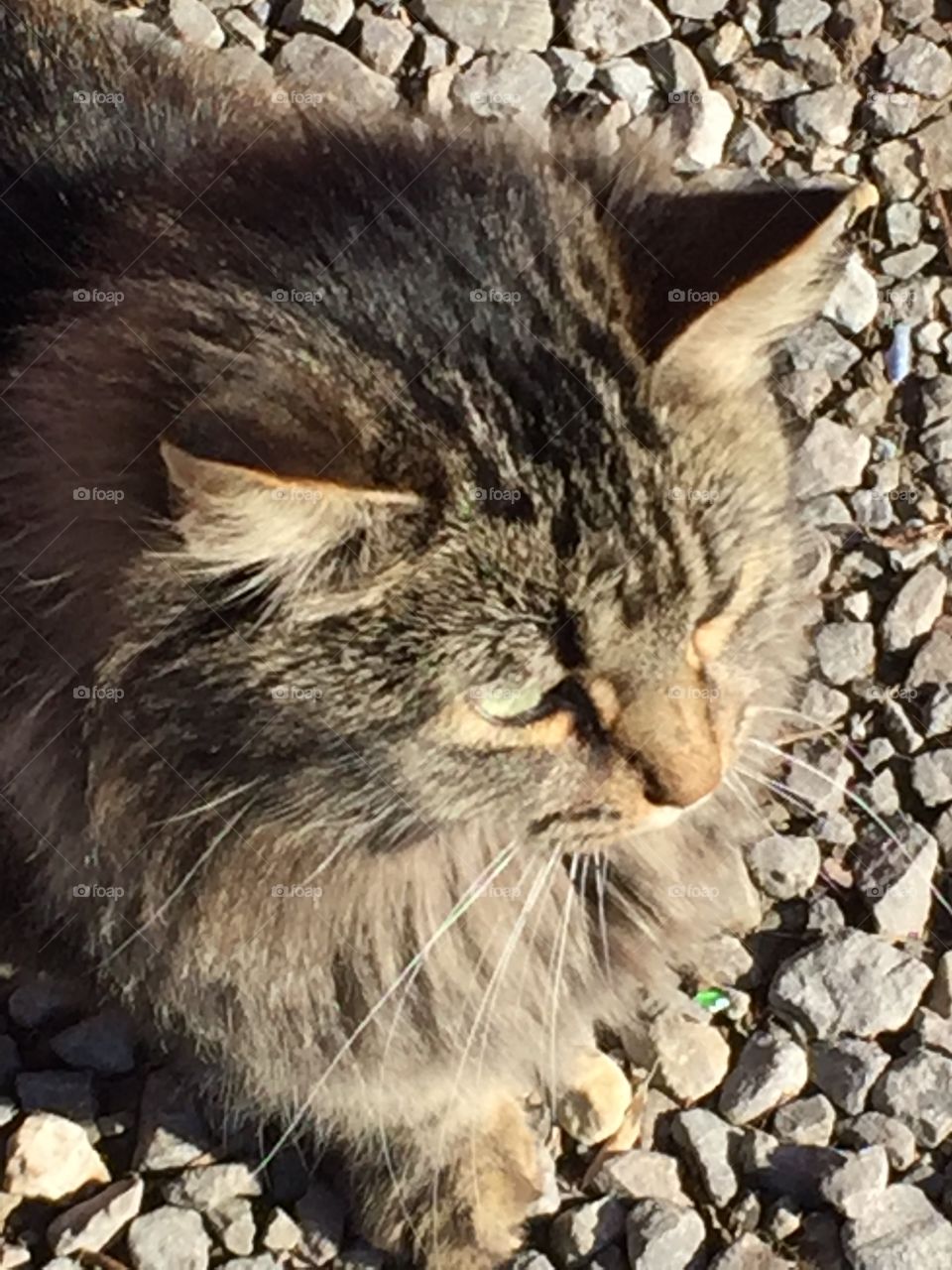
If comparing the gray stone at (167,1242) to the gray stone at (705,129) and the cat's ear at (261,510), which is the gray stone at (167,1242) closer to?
the cat's ear at (261,510)

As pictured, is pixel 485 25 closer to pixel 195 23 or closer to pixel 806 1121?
pixel 195 23

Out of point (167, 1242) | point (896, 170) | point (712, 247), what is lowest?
point (167, 1242)

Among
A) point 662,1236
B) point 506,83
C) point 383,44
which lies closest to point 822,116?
point 506,83

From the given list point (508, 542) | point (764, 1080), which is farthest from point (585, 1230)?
point (508, 542)

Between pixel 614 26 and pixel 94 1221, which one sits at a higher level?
pixel 614 26

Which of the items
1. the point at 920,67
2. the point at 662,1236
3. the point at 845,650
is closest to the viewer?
the point at 662,1236

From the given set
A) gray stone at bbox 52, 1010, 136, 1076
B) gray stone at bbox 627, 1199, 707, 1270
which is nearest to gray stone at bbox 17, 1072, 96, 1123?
gray stone at bbox 52, 1010, 136, 1076

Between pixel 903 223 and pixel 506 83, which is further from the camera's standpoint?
pixel 506 83

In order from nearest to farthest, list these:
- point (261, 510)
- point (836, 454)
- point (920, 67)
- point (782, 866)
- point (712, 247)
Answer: point (261, 510)
point (712, 247)
point (782, 866)
point (836, 454)
point (920, 67)
